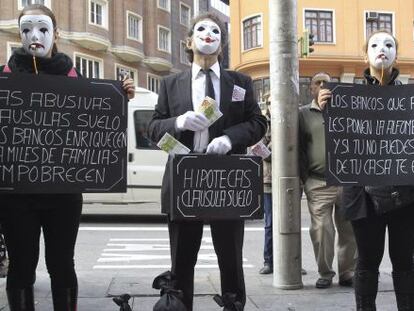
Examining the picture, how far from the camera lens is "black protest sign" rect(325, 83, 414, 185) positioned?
12.2 feet

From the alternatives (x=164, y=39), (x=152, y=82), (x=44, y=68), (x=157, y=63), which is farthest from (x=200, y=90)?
(x=164, y=39)

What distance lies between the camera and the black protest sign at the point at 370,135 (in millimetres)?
3711

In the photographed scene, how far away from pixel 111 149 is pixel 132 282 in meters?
2.61

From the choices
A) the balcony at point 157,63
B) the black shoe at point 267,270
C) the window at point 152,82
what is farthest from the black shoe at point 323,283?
the window at point 152,82

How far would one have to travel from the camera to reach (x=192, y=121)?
11.0 feet

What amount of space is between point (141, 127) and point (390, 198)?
808cm

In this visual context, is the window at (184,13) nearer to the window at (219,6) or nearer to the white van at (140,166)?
the window at (219,6)

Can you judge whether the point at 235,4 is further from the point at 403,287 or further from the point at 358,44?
the point at 403,287

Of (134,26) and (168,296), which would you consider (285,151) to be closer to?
(168,296)

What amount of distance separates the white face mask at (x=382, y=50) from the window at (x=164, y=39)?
104ft

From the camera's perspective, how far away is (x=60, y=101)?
3475 mm

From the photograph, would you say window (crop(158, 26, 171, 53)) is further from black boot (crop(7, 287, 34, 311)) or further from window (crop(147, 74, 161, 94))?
black boot (crop(7, 287, 34, 311))

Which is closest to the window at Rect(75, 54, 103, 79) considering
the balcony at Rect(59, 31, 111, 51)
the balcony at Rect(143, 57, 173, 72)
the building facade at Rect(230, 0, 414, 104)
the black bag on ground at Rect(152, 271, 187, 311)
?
the balcony at Rect(59, 31, 111, 51)

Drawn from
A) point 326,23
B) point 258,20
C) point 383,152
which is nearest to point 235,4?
point 258,20
